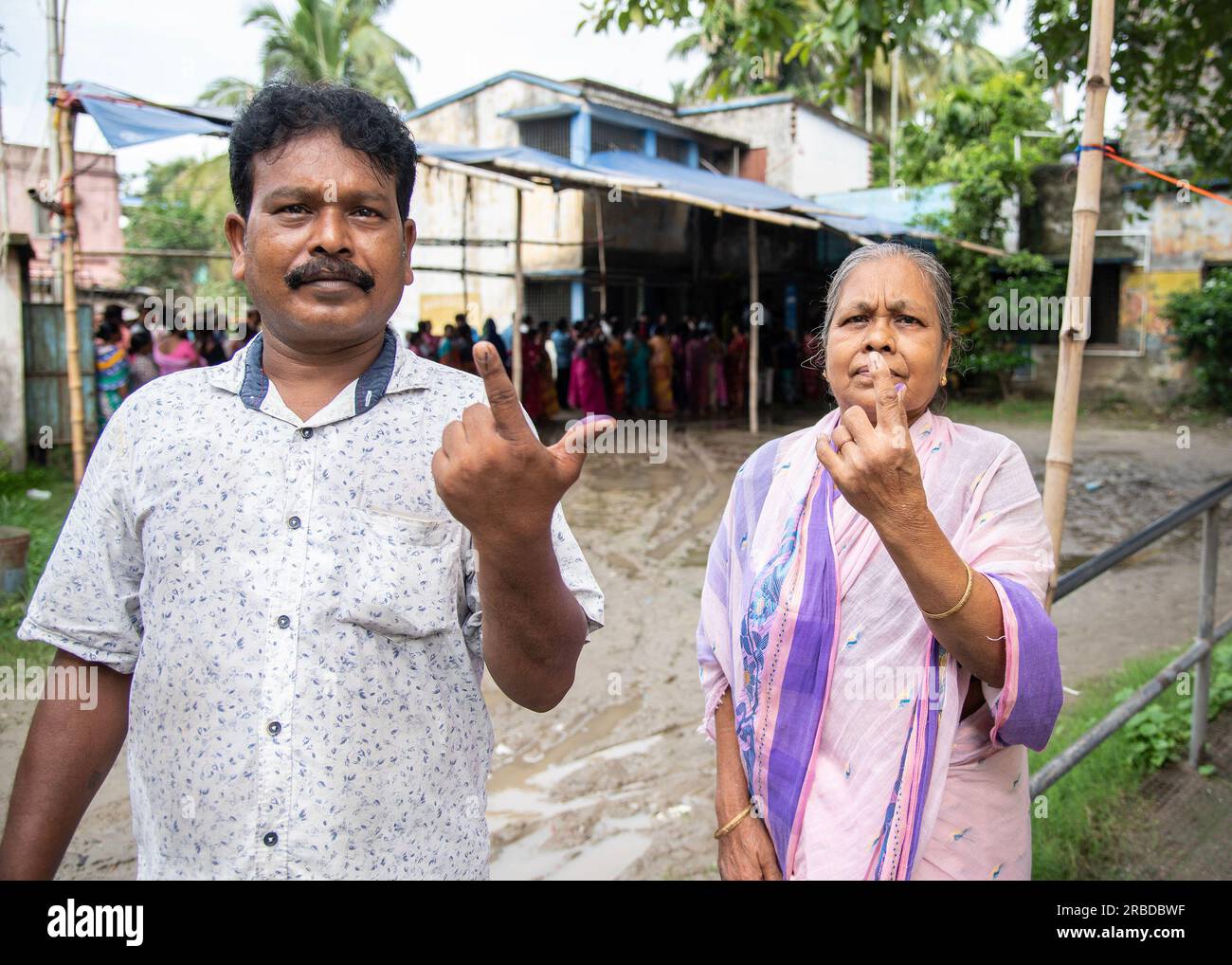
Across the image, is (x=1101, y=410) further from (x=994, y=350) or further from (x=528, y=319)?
(x=528, y=319)

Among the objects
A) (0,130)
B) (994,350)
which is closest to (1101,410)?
(994,350)

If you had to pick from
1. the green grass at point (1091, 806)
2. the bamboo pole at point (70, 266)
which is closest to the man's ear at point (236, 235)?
the green grass at point (1091, 806)

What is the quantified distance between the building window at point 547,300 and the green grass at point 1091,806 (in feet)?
44.8

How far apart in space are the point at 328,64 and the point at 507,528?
24850 millimetres

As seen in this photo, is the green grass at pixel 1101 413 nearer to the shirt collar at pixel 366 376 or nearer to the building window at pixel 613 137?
the building window at pixel 613 137

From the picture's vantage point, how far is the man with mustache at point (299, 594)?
1408 millimetres

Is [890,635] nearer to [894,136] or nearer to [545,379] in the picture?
[545,379]

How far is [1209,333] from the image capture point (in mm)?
16094

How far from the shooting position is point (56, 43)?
671 cm

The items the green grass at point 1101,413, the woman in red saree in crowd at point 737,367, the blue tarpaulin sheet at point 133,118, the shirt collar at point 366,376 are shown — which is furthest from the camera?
the woman in red saree in crowd at point 737,367

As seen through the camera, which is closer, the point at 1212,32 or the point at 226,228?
the point at 226,228

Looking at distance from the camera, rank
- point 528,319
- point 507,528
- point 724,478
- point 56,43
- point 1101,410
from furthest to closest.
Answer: point 1101,410 → point 528,319 → point 724,478 → point 56,43 → point 507,528

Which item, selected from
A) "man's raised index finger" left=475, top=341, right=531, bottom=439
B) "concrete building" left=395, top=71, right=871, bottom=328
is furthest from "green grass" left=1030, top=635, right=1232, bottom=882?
"concrete building" left=395, top=71, right=871, bottom=328

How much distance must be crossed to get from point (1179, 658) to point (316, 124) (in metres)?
3.13
